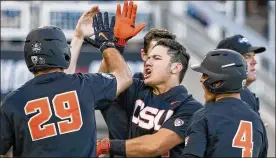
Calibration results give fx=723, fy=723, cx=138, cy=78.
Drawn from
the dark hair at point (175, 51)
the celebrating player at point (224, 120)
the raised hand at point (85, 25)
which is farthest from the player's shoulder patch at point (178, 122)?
the raised hand at point (85, 25)

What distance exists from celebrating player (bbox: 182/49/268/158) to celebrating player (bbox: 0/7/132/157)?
662 mm

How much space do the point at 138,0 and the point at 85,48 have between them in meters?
1.17

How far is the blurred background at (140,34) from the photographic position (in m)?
9.85

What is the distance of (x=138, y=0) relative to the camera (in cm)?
1047

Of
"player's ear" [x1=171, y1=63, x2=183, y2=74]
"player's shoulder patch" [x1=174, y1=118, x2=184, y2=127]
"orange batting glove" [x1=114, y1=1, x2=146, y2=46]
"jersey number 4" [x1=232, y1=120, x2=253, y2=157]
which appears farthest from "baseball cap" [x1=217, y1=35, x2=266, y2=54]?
"jersey number 4" [x1=232, y1=120, x2=253, y2=157]

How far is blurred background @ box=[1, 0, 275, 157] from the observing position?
9852 millimetres

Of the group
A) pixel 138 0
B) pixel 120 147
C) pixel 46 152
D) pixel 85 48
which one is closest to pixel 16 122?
pixel 46 152

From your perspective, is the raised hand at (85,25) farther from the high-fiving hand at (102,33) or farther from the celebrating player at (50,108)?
the celebrating player at (50,108)

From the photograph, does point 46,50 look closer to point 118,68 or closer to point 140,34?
point 118,68

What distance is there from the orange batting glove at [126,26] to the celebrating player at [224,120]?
2.23 feet

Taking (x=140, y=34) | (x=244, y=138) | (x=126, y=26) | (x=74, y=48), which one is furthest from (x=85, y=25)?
(x=140, y=34)

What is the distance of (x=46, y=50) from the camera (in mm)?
4461

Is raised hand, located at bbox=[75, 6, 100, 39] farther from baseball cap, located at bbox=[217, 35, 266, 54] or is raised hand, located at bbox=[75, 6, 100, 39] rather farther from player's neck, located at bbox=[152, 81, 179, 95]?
baseball cap, located at bbox=[217, 35, 266, 54]

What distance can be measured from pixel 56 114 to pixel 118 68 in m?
0.69
